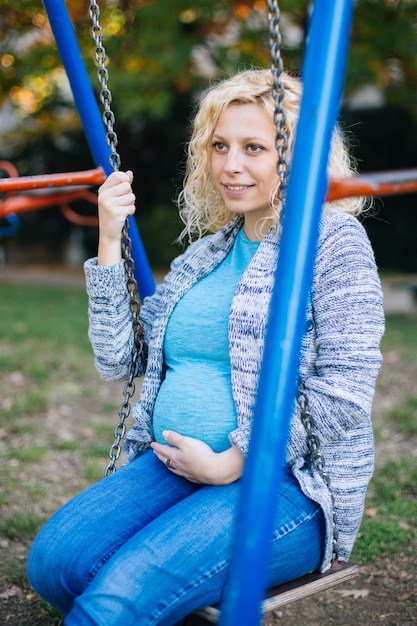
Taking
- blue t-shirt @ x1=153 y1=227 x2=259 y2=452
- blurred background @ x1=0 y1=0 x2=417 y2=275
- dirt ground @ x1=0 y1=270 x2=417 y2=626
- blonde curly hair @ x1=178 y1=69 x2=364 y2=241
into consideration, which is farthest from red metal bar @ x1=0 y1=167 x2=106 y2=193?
blurred background @ x1=0 y1=0 x2=417 y2=275

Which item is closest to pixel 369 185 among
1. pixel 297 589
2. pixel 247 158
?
pixel 247 158

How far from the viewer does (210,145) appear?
7.95 feet

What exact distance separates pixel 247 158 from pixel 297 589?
3.83 feet

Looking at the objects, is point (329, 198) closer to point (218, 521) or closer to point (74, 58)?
point (218, 521)

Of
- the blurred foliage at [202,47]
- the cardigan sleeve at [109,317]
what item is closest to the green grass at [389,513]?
the cardigan sleeve at [109,317]

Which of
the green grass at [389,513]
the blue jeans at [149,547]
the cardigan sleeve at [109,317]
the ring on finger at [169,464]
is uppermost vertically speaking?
the cardigan sleeve at [109,317]

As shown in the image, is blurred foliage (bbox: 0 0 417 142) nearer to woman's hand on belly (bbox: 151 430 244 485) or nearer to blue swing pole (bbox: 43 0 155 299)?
blue swing pole (bbox: 43 0 155 299)

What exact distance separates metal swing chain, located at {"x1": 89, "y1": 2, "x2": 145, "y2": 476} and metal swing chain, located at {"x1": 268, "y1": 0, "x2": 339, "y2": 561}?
0.59 m

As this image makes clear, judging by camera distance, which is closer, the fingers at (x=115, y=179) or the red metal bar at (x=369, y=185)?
the red metal bar at (x=369, y=185)

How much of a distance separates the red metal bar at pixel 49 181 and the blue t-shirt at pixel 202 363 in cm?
56

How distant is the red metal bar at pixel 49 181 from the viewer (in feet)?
7.97

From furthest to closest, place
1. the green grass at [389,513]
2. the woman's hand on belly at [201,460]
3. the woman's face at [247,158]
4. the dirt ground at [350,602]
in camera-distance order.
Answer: the green grass at [389,513], the dirt ground at [350,602], the woman's face at [247,158], the woman's hand on belly at [201,460]

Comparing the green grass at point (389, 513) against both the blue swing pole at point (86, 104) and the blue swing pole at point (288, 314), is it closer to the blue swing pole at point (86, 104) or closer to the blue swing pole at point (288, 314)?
the blue swing pole at point (86, 104)

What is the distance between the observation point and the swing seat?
5.98 ft
